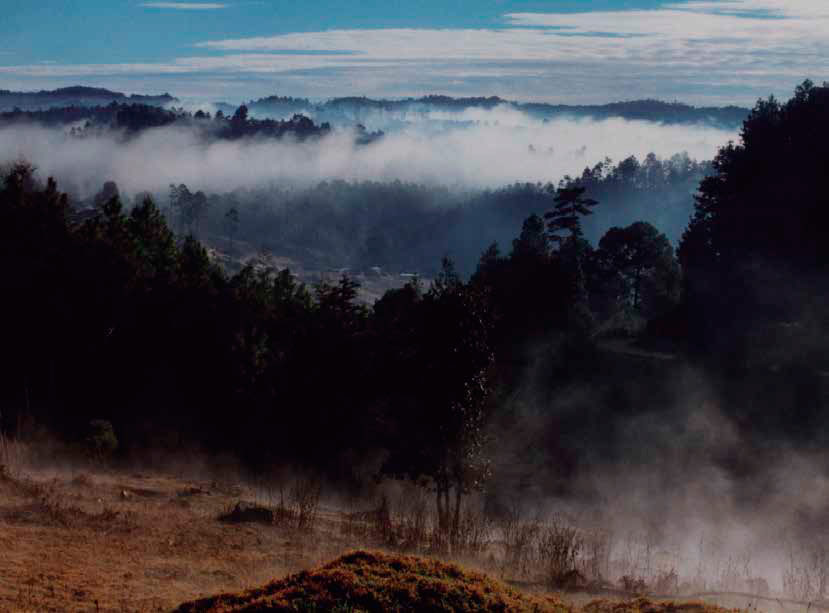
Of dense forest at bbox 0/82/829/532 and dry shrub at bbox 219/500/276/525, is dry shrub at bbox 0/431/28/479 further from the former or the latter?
dry shrub at bbox 219/500/276/525

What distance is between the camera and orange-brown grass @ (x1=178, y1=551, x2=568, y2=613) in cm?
929

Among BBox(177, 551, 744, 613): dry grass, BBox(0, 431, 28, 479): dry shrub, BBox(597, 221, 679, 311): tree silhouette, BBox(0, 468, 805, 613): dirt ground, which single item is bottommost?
BBox(0, 431, 28, 479): dry shrub

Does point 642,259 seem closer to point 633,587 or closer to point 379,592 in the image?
point 633,587

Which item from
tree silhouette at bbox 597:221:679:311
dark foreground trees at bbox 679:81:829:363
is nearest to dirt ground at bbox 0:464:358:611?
dark foreground trees at bbox 679:81:829:363

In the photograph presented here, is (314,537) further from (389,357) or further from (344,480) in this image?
(344,480)

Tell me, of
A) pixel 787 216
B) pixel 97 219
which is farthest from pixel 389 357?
pixel 787 216

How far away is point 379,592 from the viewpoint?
948 cm

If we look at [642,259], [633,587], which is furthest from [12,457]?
[642,259]

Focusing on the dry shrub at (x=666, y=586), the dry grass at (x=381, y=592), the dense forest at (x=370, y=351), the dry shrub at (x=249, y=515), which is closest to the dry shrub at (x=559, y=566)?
the dry shrub at (x=666, y=586)

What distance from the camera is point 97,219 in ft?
120

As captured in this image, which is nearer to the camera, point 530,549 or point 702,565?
point 530,549

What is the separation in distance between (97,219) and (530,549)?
26954 millimetres

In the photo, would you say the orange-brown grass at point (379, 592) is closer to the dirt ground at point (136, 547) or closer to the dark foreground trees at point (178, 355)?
the dirt ground at point (136, 547)

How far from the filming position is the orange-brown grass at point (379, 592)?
9289 millimetres
